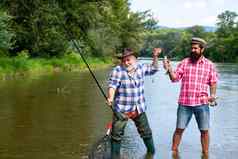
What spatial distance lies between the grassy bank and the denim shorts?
22.2 m

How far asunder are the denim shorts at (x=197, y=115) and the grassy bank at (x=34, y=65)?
72.9 ft

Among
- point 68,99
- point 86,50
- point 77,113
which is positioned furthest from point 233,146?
point 86,50

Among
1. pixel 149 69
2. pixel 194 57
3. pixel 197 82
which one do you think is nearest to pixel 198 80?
pixel 197 82

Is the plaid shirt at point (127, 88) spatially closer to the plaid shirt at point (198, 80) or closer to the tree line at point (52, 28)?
the plaid shirt at point (198, 80)

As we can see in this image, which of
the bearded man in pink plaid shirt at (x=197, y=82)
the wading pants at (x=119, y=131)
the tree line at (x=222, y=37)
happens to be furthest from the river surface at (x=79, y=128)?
the tree line at (x=222, y=37)

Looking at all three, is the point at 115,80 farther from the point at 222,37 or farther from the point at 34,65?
the point at 222,37

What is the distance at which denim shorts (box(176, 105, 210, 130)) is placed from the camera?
979 centimetres

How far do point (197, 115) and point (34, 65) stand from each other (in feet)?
104

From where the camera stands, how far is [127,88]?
9.27 m

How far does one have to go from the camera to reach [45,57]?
4869 centimetres

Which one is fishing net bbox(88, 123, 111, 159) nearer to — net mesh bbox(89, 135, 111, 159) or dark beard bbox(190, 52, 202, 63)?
net mesh bbox(89, 135, 111, 159)

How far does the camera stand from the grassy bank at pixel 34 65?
1353 inches

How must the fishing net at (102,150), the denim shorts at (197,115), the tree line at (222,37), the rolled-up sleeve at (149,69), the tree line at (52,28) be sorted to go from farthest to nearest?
1. the tree line at (222,37)
2. the tree line at (52,28)
3. the denim shorts at (197,115)
4. the rolled-up sleeve at (149,69)
5. the fishing net at (102,150)

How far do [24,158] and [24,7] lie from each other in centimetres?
3319
